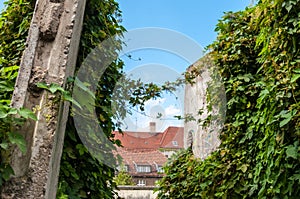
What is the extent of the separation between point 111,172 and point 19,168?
100cm

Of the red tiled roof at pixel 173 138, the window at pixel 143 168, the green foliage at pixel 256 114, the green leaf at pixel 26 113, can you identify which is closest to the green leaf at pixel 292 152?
the green foliage at pixel 256 114

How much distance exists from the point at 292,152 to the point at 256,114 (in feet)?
1.98

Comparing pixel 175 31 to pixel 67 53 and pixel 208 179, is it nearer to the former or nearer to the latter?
pixel 208 179

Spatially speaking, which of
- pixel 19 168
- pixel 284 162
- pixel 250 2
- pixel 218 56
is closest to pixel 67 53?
pixel 19 168

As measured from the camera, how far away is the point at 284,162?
158cm

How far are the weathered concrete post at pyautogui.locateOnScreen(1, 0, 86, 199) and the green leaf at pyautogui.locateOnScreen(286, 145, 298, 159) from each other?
3.51ft

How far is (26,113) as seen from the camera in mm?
980

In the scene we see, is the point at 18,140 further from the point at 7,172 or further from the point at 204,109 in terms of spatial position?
the point at 204,109

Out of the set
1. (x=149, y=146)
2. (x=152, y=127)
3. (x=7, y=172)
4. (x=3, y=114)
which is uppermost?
(x=152, y=127)

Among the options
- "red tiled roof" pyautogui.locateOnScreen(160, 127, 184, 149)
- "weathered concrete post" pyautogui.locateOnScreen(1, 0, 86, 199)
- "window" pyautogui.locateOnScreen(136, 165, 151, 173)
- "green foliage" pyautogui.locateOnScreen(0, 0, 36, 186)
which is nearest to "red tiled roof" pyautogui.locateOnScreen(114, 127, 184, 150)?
"red tiled roof" pyautogui.locateOnScreen(160, 127, 184, 149)

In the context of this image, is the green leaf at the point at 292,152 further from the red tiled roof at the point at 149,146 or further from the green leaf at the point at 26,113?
the red tiled roof at the point at 149,146

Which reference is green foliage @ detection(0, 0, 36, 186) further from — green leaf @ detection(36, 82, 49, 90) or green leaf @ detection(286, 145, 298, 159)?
green leaf @ detection(286, 145, 298, 159)

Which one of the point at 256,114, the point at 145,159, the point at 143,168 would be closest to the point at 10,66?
the point at 256,114

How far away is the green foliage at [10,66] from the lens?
0.96 m
